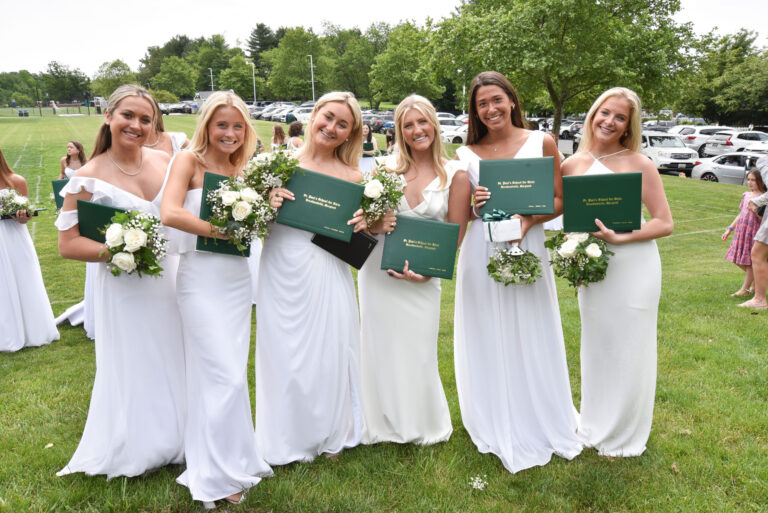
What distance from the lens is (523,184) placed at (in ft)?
13.4

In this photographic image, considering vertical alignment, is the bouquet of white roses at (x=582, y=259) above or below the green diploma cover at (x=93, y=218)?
below

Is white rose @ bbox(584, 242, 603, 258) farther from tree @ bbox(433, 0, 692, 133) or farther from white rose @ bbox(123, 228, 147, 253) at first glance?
tree @ bbox(433, 0, 692, 133)

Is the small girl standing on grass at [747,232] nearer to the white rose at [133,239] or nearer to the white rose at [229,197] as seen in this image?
the white rose at [229,197]

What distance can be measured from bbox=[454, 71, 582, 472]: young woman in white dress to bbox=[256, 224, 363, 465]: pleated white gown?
1.07 metres

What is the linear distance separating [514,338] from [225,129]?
279cm

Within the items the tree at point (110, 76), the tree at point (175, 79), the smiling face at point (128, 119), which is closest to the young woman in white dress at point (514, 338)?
the smiling face at point (128, 119)

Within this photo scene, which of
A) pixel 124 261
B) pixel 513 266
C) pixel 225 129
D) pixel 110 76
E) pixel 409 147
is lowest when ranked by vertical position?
pixel 513 266

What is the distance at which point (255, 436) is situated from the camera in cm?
424

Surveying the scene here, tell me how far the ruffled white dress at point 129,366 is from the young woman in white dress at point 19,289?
3927 millimetres

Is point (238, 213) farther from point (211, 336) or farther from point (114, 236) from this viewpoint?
point (211, 336)

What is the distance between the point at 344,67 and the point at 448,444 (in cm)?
7251

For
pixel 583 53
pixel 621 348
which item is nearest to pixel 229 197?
pixel 621 348

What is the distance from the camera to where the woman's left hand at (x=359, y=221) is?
4059 millimetres

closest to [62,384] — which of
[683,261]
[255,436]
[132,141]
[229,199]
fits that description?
[255,436]
